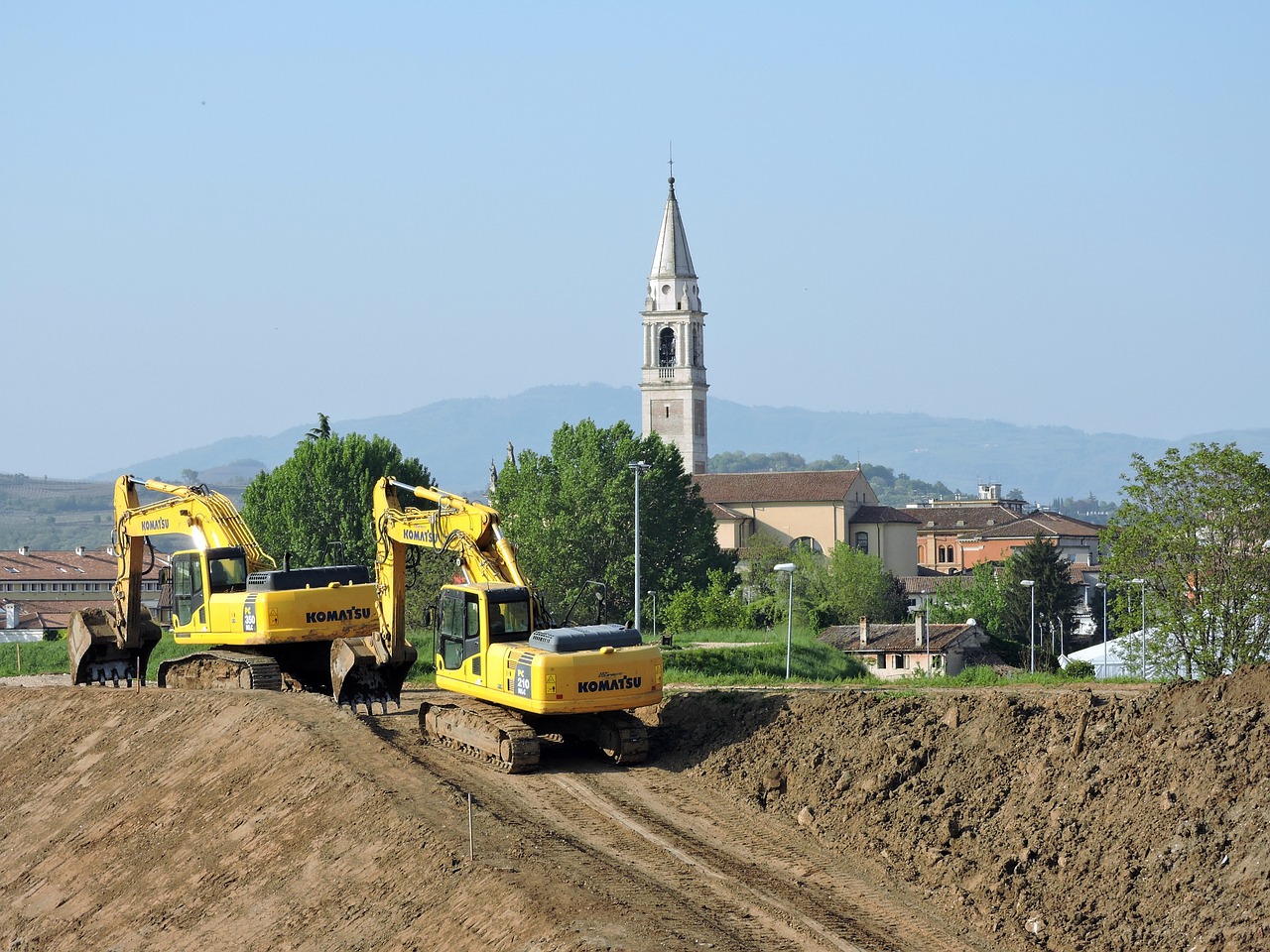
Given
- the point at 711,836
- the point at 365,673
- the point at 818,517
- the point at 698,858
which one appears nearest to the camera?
the point at 698,858

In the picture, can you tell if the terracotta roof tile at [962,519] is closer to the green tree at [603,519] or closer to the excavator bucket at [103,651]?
the green tree at [603,519]

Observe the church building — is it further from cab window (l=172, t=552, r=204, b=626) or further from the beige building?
cab window (l=172, t=552, r=204, b=626)

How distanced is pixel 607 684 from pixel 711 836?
13.1 ft

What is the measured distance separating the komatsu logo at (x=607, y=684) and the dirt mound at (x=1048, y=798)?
5.67 ft

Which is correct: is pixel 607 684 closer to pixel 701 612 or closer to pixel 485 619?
pixel 485 619

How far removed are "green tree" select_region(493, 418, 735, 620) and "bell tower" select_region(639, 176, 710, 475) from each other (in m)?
58.4

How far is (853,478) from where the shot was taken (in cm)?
12888

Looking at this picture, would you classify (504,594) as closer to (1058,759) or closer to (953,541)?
(1058,759)

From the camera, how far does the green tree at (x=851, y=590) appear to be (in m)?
95.6

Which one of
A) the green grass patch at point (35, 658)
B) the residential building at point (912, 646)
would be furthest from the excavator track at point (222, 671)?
the residential building at point (912, 646)

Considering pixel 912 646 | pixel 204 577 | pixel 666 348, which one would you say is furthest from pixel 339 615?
pixel 666 348

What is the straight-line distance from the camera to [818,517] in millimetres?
127750

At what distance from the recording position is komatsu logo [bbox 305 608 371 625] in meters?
34.2

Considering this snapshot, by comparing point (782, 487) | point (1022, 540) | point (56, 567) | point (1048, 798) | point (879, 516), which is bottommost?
point (56, 567)
